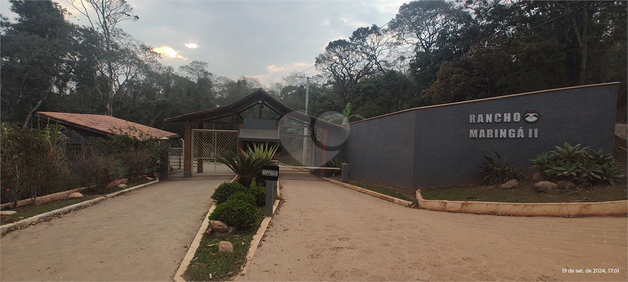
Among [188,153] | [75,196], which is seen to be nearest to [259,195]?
[75,196]

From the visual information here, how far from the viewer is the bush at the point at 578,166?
667 cm

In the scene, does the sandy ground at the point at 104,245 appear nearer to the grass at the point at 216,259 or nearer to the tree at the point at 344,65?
the grass at the point at 216,259

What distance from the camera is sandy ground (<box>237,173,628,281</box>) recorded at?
3578 mm

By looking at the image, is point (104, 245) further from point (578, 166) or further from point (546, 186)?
point (578, 166)

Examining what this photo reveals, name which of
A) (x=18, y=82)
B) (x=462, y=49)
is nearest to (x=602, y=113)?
(x=462, y=49)

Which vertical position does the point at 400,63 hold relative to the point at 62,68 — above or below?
above

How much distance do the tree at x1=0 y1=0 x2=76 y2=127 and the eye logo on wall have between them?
29511 mm

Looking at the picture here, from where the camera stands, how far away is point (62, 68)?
25500 mm

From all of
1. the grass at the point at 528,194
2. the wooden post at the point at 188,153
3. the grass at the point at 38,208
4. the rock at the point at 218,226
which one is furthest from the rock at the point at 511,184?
the wooden post at the point at 188,153

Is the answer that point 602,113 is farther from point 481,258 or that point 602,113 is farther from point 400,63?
point 400,63

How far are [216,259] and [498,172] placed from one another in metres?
8.14

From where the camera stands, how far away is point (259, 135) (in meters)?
14.2

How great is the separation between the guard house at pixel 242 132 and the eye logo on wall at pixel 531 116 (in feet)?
30.1

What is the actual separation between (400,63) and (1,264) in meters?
33.7
